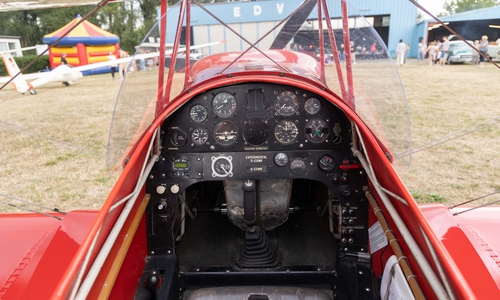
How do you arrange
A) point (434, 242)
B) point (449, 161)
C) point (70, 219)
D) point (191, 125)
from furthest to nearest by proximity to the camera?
point (449, 161)
point (191, 125)
point (70, 219)
point (434, 242)

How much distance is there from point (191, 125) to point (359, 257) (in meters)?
1.33

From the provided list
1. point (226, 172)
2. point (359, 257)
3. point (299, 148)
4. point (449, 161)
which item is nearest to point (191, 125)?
point (226, 172)

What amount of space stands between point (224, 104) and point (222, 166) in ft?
1.30

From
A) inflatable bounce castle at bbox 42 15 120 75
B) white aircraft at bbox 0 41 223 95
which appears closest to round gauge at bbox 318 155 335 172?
white aircraft at bbox 0 41 223 95

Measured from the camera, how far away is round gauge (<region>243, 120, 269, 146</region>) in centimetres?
223

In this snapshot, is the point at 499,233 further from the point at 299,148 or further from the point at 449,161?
the point at 449,161

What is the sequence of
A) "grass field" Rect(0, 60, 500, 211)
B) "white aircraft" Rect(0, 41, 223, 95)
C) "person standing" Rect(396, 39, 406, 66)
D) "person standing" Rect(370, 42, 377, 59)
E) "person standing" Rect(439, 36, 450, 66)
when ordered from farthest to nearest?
"person standing" Rect(396, 39, 406, 66), "person standing" Rect(439, 36, 450, 66), "white aircraft" Rect(0, 41, 223, 95), "grass field" Rect(0, 60, 500, 211), "person standing" Rect(370, 42, 377, 59)

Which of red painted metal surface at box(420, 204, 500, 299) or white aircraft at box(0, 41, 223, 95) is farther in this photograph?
white aircraft at box(0, 41, 223, 95)

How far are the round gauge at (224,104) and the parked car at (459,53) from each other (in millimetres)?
18488

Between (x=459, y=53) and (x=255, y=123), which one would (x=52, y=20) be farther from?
(x=255, y=123)

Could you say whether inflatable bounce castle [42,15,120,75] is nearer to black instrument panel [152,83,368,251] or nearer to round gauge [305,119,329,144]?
black instrument panel [152,83,368,251]

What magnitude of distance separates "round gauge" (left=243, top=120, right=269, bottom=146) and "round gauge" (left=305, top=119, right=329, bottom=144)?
0.27 m

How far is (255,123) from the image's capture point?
223 cm

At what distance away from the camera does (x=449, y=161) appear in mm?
4793
